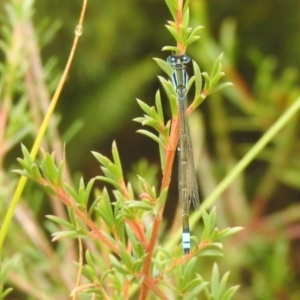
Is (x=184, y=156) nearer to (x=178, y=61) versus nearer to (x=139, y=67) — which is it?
(x=178, y=61)

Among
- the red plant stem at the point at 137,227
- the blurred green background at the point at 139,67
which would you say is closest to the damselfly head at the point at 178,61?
the red plant stem at the point at 137,227

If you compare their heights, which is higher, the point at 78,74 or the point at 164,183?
the point at 164,183

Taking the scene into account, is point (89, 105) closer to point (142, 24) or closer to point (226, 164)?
point (142, 24)

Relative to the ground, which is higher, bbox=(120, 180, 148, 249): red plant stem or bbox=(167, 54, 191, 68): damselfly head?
bbox=(167, 54, 191, 68): damselfly head

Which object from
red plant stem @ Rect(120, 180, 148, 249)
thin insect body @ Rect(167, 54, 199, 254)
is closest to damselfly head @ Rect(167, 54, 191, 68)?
thin insect body @ Rect(167, 54, 199, 254)

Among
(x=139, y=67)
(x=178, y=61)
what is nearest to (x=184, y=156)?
(x=178, y=61)

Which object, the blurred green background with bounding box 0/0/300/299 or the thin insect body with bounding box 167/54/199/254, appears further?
the blurred green background with bounding box 0/0/300/299

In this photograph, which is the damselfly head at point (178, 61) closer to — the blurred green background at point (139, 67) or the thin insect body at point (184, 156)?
the thin insect body at point (184, 156)

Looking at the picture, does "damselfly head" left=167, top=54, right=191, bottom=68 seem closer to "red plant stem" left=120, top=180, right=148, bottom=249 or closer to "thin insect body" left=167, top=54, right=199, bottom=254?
"thin insect body" left=167, top=54, right=199, bottom=254

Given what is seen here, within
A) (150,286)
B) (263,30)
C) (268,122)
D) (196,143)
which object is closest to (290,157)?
(268,122)
